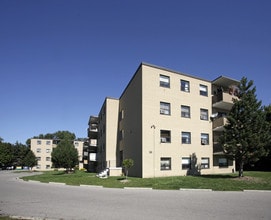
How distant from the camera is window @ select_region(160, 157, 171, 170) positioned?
79.1ft

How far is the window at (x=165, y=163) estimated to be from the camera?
79.1ft

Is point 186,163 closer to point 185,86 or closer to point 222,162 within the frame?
point 222,162

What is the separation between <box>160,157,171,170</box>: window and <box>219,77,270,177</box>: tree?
591cm

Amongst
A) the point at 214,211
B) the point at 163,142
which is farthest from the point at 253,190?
the point at 163,142

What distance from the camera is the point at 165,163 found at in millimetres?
24359

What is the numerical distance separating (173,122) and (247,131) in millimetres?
7694

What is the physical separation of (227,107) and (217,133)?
12.0ft

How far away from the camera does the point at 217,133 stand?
29.0m

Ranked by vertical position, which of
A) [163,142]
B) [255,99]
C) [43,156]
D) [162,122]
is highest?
[255,99]

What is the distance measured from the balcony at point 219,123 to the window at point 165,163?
24.3 ft

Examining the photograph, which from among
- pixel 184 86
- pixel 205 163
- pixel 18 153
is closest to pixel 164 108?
pixel 184 86

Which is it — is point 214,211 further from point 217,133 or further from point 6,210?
point 217,133

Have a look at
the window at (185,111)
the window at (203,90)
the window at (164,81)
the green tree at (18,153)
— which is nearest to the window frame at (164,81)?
the window at (164,81)

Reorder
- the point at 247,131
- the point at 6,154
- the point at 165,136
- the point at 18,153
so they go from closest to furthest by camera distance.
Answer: the point at 247,131 < the point at 165,136 < the point at 6,154 < the point at 18,153
